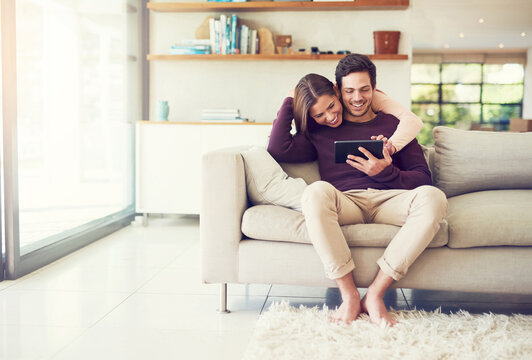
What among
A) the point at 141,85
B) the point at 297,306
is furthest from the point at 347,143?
the point at 141,85

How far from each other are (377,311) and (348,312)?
4.1 inches

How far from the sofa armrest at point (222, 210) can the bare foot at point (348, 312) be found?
43cm

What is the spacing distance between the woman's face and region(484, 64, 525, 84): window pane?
2322mm

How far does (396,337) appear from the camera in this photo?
74.5 inches

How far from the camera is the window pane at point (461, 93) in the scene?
4305 millimetres

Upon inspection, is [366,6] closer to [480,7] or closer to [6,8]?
[480,7]

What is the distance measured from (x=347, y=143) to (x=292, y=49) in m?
2.34

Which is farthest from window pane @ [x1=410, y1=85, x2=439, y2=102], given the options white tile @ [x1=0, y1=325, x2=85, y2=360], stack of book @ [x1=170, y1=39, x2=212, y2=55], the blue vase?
white tile @ [x1=0, y1=325, x2=85, y2=360]

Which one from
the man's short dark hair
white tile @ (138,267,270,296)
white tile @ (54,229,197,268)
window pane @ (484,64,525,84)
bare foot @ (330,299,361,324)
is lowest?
white tile @ (54,229,197,268)

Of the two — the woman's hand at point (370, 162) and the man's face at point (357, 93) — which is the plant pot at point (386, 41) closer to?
the man's face at point (357, 93)

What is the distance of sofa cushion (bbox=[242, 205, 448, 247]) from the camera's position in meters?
2.12

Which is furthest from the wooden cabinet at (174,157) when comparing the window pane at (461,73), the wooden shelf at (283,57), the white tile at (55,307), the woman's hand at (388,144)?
the woman's hand at (388,144)

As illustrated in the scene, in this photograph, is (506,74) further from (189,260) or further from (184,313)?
(184,313)

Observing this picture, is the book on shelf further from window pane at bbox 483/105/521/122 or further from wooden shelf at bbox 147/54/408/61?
window pane at bbox 483/105/521/122
